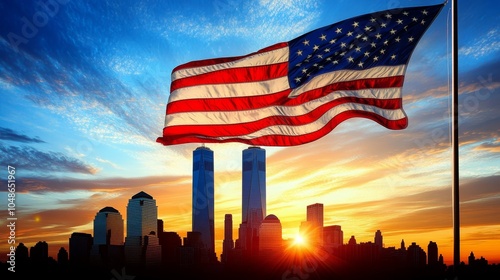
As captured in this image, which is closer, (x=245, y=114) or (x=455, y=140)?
(x=455, y=140)

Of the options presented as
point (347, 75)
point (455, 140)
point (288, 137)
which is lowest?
point (455, 140)

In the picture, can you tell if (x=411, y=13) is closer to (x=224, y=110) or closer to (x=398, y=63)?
(x=398, y=63)

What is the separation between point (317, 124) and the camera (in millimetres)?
22516

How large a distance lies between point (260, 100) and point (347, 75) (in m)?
3.81

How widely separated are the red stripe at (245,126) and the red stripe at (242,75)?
1828 millimetres

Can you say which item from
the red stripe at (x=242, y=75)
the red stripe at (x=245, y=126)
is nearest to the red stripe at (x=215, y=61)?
the red stripe at (x=242, y=75)

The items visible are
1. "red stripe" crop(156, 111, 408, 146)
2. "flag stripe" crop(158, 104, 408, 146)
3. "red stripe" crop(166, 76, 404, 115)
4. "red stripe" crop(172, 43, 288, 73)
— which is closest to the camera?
"red stripe" crop(156, 111, 408, 146)

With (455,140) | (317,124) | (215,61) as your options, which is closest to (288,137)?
(317,124)

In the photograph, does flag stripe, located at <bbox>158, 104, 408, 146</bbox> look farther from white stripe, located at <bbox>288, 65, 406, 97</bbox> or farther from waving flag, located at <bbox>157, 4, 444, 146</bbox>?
white stripe, located at <bbox>288, 65, 406, 97</bbox>

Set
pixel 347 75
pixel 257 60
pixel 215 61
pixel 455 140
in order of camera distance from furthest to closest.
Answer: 1. pixel 215 61
2. pixel 257 60
3. pixel 347 75
4. pixel 455 140

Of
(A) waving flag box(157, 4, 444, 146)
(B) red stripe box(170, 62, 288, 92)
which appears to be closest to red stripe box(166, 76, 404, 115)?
(A) waving flag box(157, 4, 444, 146)

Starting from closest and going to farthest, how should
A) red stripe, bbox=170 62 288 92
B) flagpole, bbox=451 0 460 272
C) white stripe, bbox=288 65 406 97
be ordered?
flagpole, bbox=451 0 460 272 < white stripe, bbox=288 65 406 97 < red stripe, bbox=170 62 288 92

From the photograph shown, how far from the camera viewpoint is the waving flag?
851 inches

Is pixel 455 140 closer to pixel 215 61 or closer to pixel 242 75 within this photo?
pixel 242 75
